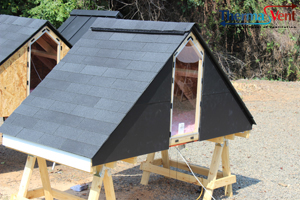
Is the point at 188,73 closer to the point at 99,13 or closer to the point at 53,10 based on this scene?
the point at 99,13

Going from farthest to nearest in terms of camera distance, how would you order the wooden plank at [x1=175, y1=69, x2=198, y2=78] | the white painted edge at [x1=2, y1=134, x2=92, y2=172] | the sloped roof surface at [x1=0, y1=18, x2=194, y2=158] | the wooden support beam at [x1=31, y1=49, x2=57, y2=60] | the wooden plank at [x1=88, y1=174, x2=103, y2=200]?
the wooden support beam at [x1=31, y1=49, x2=57, y2=60]
the wooden plank at [x1=175, y1=69, x2=198, y2=78]
the wooden plank at [x1=88, y1=174, x2=103, y2=200]
the sloped roof surface at [x1=0, y1=18, x2=194, y2=158]
the white painted edge at [x1=2, y1=134, x2=92, y2=172]

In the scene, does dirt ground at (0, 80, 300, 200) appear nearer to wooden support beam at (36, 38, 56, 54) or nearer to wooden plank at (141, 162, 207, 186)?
wooden plank at (141, 162, 207, 186)

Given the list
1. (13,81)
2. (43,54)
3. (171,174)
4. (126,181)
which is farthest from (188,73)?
(43,54)

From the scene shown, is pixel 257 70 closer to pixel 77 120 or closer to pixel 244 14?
pixel 244 14

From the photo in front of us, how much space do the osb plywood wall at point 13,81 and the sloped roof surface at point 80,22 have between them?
228cm

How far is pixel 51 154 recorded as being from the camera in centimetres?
412

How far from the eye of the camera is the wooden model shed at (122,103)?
4.06 meters

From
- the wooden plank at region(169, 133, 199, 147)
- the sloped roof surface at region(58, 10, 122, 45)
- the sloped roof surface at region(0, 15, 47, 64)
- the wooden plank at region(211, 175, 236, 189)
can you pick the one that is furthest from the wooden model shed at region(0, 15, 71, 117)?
the wooden plank at region(211, 175, 236, 189)

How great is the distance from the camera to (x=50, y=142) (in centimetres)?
411

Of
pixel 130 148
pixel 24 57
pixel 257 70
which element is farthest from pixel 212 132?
pixel 257 70

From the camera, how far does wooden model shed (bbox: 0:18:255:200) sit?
13.3 feet

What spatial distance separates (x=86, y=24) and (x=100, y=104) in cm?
582

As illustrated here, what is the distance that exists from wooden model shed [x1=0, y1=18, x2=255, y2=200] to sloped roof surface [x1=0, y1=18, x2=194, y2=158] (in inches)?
0.5

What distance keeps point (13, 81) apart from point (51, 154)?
3.42 metres
